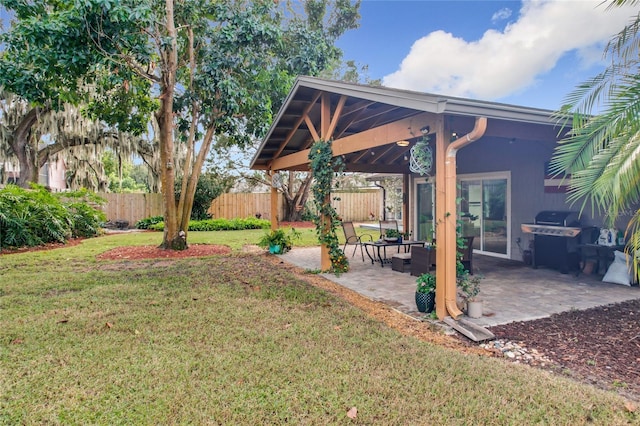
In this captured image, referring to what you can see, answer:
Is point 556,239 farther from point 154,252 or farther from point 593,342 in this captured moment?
point 154,252

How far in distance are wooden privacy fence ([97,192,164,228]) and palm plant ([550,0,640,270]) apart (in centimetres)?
1728

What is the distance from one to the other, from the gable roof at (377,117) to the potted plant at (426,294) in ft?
5.92

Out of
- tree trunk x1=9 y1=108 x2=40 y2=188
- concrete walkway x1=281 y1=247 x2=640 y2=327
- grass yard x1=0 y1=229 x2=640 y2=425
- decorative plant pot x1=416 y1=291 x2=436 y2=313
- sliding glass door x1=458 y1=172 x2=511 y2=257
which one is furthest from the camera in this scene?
tree trunk x1=9 y1=108 x2=40 y2=188

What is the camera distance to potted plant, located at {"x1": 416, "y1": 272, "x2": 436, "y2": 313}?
15.0 ft

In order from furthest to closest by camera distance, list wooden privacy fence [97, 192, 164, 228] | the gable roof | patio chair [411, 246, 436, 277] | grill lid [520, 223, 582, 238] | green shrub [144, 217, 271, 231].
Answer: wooden privacy fence [97, 192, 164, 228], green shrub [144, 217, 271, 231], grill lid [520, 223, 582, 238], patio chair [411, 246, 436, 277], the gable roof

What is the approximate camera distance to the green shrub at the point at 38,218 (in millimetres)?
9867

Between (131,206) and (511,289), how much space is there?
1672 cm

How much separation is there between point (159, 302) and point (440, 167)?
13.3 ft

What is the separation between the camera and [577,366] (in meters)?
3.17

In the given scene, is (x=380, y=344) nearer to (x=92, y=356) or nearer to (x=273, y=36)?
(x=92, y=356)

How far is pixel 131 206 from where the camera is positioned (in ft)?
57.5

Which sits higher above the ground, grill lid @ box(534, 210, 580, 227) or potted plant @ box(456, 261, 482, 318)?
grill lid @ box(534, 210, 580, 227)

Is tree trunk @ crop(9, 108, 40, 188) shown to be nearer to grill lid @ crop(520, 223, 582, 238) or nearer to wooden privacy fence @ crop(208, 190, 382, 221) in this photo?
wooden privacy fence @ crop(208, 190, 382, 221)

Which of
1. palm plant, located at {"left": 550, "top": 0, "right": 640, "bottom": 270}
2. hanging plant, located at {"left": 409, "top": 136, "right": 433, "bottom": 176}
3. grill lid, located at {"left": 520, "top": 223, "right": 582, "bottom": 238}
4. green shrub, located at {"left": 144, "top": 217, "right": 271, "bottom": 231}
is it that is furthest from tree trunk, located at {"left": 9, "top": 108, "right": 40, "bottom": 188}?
palm plant, located at {"left": 550, "top": 0, "right": 640, "bottom": 270}
